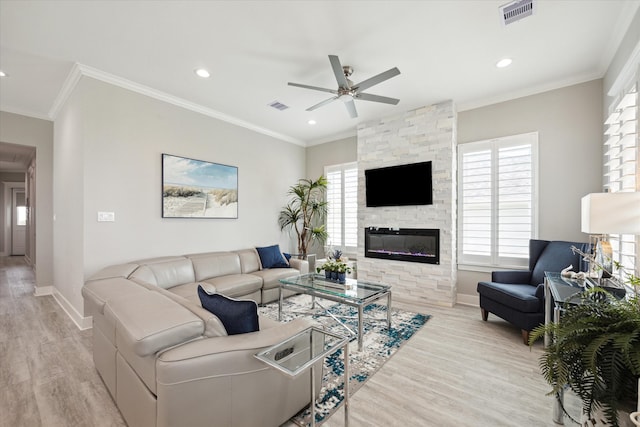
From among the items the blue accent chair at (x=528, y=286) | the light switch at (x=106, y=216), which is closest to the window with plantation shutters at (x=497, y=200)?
the blue accent chair at (x=528, y=286)

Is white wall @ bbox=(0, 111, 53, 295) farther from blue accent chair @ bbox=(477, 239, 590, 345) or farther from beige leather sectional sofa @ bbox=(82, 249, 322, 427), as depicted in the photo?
blue accent chair @ bbox=(477, 239, 590, 345)

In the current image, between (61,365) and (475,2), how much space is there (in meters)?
4.78

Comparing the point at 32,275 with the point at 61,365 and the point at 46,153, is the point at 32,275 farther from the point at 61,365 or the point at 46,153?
the point at 61,365

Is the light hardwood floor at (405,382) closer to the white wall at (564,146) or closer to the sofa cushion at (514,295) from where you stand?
the sofa cushion at (514,295)

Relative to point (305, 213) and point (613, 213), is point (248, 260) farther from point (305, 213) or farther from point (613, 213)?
point (613, 213)

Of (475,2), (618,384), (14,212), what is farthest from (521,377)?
(14,212)

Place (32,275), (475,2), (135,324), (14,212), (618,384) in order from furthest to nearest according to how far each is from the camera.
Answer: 1. (14,212)
2. (32,275)
3. (475,2)
4. (135,324)
5. (618,384)

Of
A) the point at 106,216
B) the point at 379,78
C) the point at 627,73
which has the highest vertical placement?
the point at 379,78

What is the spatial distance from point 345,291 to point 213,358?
196cm

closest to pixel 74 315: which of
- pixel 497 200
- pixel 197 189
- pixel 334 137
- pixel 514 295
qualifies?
pixel 197 189

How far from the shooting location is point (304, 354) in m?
1.53

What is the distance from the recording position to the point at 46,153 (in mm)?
4641

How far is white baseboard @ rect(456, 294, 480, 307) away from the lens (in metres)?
4.13

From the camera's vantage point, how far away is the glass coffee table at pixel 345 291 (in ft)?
9.21
